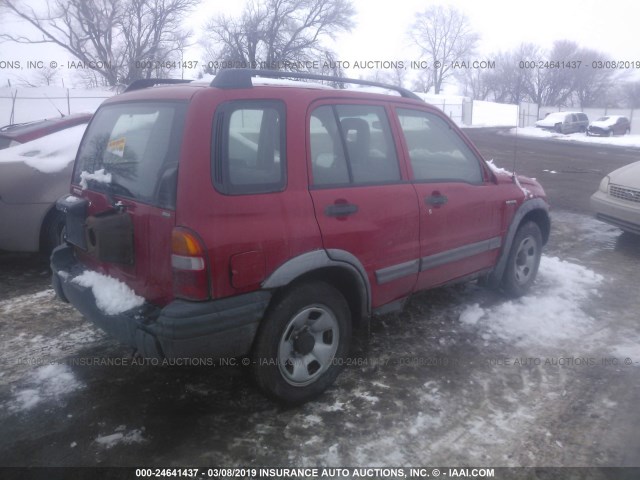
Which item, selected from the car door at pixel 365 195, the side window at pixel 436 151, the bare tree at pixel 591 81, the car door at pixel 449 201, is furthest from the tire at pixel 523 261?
the bare tree at pixel 591 81

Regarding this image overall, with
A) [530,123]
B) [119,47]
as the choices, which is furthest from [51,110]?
[530,123]

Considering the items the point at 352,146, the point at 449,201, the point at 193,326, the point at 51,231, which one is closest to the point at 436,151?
the point at 449,201

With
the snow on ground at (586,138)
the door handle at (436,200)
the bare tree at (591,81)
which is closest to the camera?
the door handle at (436,200)

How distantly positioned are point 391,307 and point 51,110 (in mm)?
23114

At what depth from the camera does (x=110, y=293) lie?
3109mm

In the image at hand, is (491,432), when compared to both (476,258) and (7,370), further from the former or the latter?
(7,370)

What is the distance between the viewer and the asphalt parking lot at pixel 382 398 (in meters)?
2.79

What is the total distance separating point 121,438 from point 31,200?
10.8 feet

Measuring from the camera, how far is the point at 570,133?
35188 mm

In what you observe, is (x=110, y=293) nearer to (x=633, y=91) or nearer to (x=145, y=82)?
(x=145, y=82)

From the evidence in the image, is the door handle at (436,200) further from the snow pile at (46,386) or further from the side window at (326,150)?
the snow pile at (46,386)

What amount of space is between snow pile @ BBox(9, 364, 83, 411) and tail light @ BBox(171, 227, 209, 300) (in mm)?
1317

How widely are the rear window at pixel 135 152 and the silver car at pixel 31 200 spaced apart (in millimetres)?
1900

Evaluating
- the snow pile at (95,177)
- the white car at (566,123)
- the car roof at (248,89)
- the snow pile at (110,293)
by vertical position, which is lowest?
the snow pile at (110,293)
